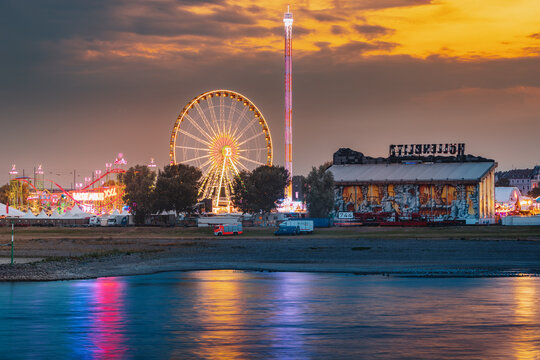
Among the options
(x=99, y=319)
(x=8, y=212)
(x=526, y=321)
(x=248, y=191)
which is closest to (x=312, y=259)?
(x=99, y=319)

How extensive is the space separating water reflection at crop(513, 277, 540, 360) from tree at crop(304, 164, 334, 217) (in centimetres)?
11110

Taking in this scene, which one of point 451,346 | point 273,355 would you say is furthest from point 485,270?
point 273,355

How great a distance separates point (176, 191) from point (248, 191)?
51.6 feet

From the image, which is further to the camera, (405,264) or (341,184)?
(341,184)

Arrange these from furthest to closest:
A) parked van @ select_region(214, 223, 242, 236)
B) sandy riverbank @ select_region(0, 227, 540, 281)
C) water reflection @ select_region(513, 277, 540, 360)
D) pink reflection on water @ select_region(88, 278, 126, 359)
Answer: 1. parked van @ select_region(214, 223, 242, 236)
2. sandy riverbank @ select_region(0, 227, 540, 281)
3. pink reflection on water @ select_region(88, 278, 126, 359)
4. water reflection @ select_region(513, 277, 540, 360)

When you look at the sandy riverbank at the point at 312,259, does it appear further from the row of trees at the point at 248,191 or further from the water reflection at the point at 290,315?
the row of trees at the point at 248,191

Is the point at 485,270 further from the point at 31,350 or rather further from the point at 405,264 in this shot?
the point at 31,350

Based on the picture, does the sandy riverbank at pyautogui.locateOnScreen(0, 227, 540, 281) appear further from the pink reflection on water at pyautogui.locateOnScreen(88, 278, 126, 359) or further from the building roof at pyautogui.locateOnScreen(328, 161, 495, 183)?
the building roof at pyautogui.locateOnScreen(328, 161, 495, 183)

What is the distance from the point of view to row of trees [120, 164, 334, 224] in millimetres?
155750

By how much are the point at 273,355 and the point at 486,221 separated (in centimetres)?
12431

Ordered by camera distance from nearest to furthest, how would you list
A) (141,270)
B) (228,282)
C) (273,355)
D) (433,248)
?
(273,355), (228,282), (141,270), (433,248)

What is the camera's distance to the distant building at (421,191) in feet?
465

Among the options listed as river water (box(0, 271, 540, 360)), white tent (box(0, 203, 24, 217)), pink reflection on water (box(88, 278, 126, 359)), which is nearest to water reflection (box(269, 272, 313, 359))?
river water (box(0, 271, 540, 360))

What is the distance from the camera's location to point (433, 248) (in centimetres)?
7256
